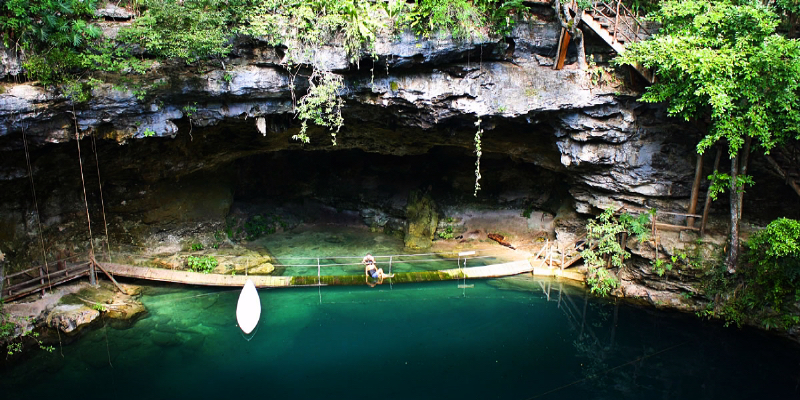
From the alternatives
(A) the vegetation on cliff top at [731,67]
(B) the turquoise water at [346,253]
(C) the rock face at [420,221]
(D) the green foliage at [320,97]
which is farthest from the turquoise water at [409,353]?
(D) the green foliage at [320,97]

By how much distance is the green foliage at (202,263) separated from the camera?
14.0 meters

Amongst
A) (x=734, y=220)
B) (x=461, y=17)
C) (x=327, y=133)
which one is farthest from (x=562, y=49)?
(x=327, y=133)

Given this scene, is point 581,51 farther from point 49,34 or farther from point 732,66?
point 49,34

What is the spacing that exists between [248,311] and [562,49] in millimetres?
9684

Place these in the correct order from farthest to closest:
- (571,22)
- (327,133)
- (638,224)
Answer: (327,133) < (638,224) < (571,22)

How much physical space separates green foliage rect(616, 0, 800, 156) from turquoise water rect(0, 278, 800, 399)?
4.58m

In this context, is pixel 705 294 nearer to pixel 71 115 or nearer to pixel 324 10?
pixel 324 10

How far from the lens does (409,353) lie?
1055 cm

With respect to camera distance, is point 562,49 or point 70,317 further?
point 562,49

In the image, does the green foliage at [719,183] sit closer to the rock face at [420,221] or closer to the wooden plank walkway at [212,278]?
the wooden plank walkway at [212,278]

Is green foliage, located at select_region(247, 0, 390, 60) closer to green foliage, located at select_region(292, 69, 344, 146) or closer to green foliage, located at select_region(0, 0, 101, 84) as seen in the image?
green foliage, located at select_region(292, 69, 344, 146)

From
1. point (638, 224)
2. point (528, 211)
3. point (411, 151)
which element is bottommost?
point (528, 211)

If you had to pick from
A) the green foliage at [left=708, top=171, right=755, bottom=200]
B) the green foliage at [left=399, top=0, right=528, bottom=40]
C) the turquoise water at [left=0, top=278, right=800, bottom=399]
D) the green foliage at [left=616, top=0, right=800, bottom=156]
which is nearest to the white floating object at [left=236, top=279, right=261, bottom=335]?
the turquoise water at [left=0, top=278, right=800, bottom=399]

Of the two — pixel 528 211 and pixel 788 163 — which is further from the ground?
pixel 788 163
